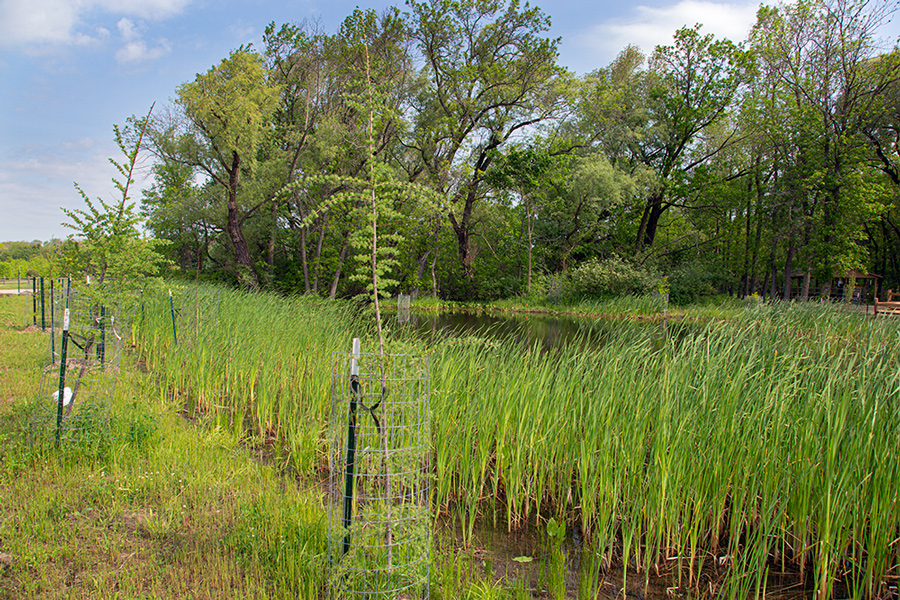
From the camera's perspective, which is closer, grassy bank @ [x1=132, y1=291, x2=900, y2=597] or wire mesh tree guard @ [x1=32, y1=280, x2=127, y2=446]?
grassy bank @ [x1=132, y1=291, x2=900, y2=597]

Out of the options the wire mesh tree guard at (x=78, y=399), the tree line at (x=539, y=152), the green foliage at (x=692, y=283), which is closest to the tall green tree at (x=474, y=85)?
the tree line at (x=539, y=152)

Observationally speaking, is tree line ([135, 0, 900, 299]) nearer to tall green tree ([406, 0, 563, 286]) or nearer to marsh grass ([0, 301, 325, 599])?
tall green tree ([406, 0, 563, 286])

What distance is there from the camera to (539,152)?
2439cm

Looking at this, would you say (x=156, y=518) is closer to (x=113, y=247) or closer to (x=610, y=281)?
(x=113, y=247)

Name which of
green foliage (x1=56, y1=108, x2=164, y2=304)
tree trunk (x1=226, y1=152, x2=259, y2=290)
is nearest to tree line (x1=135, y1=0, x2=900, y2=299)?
tree trunk (x1=226, y1=152, x2=259, y2=290)

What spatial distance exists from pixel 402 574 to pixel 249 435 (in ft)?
12.0

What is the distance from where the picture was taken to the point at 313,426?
4.85 metres

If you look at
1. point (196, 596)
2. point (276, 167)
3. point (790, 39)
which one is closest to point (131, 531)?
point (196, 596)

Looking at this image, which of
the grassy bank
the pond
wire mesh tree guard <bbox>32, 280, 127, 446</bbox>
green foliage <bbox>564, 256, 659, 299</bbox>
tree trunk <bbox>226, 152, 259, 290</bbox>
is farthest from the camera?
green foliage <bbox>564, 256, 659, 299</bbox>

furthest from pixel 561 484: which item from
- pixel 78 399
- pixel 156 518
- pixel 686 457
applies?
pixel 78 399

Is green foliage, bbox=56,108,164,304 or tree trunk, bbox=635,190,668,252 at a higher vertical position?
tree trunk, bbox=635,190,668,252

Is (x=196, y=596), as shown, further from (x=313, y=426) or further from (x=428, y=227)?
(x=428, y=227)

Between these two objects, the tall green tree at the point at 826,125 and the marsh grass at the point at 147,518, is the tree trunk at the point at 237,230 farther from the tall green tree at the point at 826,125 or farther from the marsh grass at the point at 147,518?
the tall green tree at the point at 826,125

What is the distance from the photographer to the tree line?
20938 millimetres
